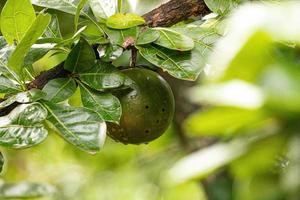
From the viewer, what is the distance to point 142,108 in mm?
932

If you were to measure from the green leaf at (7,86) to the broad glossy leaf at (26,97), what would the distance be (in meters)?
0.02

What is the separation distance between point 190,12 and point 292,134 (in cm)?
73

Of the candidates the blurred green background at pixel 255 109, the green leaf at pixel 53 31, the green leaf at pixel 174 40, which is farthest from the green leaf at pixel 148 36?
the blurred green background at pixel 255 109

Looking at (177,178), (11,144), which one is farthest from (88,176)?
(177,178)

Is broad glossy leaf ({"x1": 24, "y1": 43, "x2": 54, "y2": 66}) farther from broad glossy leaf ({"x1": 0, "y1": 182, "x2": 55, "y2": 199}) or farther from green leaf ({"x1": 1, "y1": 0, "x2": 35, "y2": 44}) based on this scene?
broad glossy leaf ({"x1": 0, "y1": 182, "x2": 55, "y2": 199})

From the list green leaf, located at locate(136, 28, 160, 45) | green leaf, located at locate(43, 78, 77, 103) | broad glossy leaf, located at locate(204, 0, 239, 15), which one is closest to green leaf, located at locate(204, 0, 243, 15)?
broad glossy leaf, located at locate(204, 0, 239, 15)

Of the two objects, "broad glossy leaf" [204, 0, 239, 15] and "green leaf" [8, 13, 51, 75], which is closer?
"green leaf" [8, 13, 51, 75]

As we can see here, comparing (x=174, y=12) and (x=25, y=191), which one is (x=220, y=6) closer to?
(x=174, y=12)

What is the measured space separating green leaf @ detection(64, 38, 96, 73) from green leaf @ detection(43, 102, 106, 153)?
7 cm

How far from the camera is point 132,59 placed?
0.96 meters

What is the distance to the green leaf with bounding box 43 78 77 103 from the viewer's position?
0.85 m

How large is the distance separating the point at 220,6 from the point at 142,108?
0.60ft

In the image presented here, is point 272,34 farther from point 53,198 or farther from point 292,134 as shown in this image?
point 53,198

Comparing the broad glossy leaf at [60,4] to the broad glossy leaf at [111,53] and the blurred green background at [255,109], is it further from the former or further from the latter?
the blurred green background at [255,109]
